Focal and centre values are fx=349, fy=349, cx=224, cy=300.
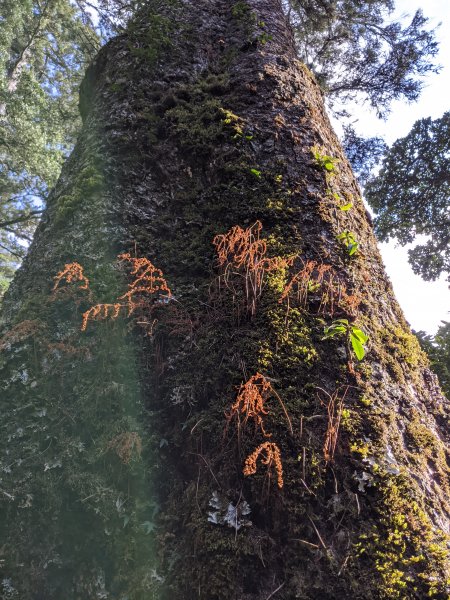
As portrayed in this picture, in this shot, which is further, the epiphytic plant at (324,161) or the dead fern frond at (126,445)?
the epiphytic plant at (324,161)

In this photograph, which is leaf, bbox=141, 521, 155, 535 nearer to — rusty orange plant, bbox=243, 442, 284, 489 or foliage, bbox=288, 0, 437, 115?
rusty orange plant, bbox=243, 442, 284, 489

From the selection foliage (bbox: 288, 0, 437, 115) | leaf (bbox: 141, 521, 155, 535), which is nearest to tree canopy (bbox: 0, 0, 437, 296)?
foliage (bbox: 288, 0, 437, 115)

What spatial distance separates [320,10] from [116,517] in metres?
10.3

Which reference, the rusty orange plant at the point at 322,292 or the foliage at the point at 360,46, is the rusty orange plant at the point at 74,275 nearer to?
the rusty orange plant at the point at 322,292

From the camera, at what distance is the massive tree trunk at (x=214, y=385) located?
126 centimetres

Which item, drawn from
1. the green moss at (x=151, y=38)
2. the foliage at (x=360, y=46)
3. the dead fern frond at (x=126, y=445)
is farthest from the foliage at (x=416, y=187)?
the dead fern frond at (x=126, y=445)

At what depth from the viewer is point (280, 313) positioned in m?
1.79

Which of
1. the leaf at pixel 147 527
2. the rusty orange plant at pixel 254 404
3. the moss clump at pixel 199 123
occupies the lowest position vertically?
the leaf at pixel 147 527

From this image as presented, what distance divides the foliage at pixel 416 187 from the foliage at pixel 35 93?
349 inches

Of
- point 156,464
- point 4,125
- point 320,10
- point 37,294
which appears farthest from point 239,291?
point 4,125

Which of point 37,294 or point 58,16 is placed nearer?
point 37,294

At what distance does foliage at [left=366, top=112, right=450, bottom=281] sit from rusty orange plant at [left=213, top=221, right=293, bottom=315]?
31.4 feet

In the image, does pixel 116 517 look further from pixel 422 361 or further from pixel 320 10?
pixel 320 10

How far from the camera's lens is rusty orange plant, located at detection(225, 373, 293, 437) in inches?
55.7
